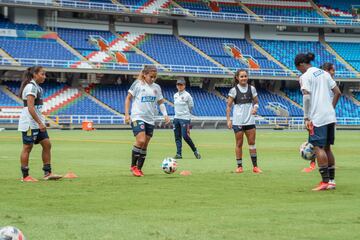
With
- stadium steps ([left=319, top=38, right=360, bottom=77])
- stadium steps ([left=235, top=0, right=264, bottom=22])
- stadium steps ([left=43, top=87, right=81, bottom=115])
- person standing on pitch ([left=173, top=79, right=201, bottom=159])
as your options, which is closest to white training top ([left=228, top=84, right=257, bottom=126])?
person standing on pitch ([left=173, top=79, right=201, bottom=159])

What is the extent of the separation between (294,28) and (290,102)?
11.2m

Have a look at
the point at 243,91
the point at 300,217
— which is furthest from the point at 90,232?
the point at 243,91

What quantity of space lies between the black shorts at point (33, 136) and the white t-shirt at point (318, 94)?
5.38m

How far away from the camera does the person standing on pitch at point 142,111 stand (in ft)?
54.7

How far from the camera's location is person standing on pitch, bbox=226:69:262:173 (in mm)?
17984

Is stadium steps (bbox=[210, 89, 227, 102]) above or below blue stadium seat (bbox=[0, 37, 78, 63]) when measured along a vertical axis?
below

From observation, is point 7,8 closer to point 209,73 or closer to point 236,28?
point 209,73

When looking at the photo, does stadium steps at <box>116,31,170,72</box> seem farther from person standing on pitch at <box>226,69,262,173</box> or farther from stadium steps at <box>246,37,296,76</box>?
person standing on pitch at <box>226,69,262,173</box>

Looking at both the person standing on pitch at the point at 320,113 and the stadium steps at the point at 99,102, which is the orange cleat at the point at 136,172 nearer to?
the person standing on pitch at the point at 320,113

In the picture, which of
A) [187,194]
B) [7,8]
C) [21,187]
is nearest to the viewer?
[187,194]

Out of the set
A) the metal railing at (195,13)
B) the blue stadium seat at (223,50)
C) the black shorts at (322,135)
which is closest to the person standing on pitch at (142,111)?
the black shorts at (322,135)

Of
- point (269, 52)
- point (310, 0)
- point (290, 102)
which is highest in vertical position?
point (310, 0)

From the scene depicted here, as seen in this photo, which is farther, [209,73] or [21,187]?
[209,73]

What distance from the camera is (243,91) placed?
1828 cm
